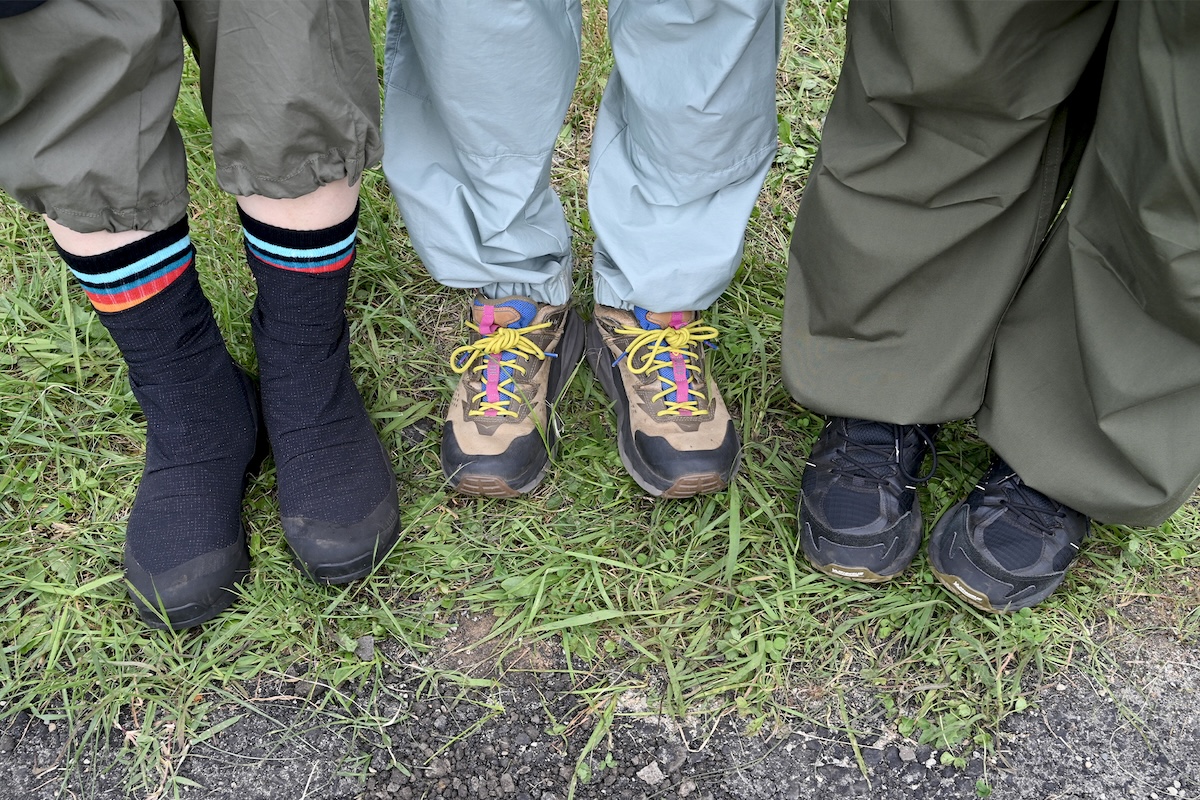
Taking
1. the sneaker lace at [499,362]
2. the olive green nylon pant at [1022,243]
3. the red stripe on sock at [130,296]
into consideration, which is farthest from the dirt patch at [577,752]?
the red stripe on sock at [130,296]

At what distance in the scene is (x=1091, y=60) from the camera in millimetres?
1131

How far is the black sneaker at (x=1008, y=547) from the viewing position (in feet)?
4.59

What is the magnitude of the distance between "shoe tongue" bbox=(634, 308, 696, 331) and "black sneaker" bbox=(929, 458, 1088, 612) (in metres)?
0.57

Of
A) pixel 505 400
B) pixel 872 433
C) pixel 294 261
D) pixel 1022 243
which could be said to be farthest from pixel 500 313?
pixel 1022 243

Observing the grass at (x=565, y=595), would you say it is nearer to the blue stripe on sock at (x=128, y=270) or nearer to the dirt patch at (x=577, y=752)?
the dirt patch at (x=577, y=752)

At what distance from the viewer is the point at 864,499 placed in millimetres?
1452

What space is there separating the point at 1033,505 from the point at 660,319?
2.24ft

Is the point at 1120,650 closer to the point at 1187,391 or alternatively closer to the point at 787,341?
the point at 1187,391

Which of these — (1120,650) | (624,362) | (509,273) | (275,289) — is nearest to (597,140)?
(509,273)

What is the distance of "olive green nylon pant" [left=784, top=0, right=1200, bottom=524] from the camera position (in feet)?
3.29

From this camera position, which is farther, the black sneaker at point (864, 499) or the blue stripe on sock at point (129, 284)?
Answer: the black sneaker at point (864, 499)

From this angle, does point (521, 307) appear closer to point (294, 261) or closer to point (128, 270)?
point (294, 261)

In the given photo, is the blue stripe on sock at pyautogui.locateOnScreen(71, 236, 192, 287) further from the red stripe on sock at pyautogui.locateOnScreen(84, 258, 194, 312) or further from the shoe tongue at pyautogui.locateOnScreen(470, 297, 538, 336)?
the shoe tongue at pyautogui.locateOnScreen(470, 297, 538, 336)

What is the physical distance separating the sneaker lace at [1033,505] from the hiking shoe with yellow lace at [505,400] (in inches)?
30.3
